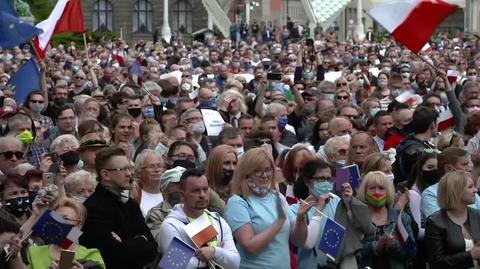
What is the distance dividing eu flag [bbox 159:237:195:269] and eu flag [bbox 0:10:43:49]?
7938mm

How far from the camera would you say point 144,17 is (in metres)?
88.3

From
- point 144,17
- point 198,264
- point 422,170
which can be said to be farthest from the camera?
point 144,17

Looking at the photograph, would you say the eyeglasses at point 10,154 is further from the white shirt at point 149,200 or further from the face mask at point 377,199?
the face mask at point 377,199

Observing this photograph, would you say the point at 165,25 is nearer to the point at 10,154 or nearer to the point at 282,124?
the point at 282,124

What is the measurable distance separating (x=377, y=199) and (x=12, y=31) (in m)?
7.40

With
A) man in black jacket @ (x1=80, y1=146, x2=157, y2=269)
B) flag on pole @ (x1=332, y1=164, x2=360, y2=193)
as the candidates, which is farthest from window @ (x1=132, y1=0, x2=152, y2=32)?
man in black jacket @ (x1=80, y1=146, x2=157, y2=269)

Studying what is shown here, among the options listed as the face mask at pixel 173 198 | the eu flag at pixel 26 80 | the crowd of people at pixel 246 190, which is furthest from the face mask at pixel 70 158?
the eu flag at pixel 26 80

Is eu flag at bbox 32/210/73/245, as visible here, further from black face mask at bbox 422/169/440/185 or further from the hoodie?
black face mask at bbox 422/169/440/185

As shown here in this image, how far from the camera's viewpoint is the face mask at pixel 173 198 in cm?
1112

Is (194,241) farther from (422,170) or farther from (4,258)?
(422,170)

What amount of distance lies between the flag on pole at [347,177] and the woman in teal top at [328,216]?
0.20 meters

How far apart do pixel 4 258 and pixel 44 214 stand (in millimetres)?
415

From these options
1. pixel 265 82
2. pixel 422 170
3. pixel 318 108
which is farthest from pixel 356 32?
pixel 422 170

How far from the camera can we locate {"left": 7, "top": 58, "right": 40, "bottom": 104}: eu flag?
64.0 ft
